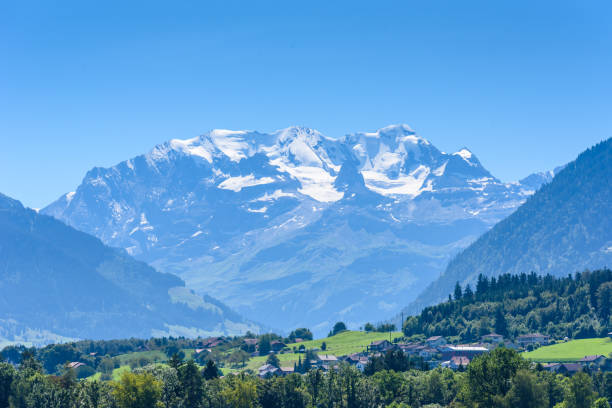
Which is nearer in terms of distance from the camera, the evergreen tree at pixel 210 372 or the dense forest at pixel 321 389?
the dense forest at pixel 321 389

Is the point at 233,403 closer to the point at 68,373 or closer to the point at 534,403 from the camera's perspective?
the point at 68,373

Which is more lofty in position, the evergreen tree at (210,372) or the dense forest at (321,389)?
the evergreen tree at (210,372)

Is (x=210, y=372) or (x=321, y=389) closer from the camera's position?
(x=321, y=389)

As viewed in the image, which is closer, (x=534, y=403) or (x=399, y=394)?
(x=534, y=403)

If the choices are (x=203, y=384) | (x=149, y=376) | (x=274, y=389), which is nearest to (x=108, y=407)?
(x=149, y=376)

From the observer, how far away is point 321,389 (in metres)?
184

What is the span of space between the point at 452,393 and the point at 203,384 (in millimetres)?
46903

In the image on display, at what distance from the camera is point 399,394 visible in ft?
602

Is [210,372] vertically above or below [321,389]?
above

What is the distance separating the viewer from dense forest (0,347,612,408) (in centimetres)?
14775

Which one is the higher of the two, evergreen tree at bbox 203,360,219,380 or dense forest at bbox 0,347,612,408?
evergreen tree at bbox 203,360,219,380

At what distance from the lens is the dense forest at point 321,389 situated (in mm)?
147750

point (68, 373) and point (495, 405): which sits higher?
point (68, 373)

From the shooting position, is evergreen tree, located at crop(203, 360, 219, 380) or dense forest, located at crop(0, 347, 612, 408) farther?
evergreen tree, located at crop(203, 360, 219, 380)
